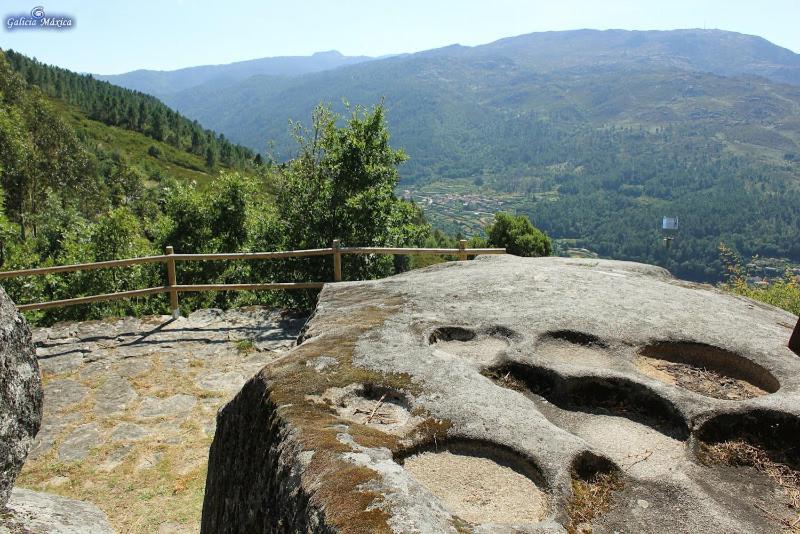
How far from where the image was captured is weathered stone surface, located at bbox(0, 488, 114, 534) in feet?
14.7

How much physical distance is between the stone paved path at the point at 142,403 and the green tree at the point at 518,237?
29905mm

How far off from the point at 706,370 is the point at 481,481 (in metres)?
2.86

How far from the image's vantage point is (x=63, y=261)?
2322 cm

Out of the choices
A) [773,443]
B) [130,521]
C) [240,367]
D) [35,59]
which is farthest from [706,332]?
[35,59]

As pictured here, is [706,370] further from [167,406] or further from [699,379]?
[167,406]

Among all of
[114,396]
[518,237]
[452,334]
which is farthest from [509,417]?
[518,237]

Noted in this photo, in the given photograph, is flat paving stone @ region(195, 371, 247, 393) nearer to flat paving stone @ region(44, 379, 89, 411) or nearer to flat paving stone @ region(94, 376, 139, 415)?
flat paving stone @ region(94, 376, 139, 415)

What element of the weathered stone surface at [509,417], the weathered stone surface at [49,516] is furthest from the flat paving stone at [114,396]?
the weathered stone surface at [509,417]

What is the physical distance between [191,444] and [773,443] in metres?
6.52

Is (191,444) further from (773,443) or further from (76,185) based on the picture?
(76,185)

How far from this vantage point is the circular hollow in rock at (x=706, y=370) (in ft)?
15.0

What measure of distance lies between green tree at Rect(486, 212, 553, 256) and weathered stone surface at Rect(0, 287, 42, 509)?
3620cm

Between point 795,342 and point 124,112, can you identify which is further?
point 124,112

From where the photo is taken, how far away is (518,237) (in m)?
40.2
